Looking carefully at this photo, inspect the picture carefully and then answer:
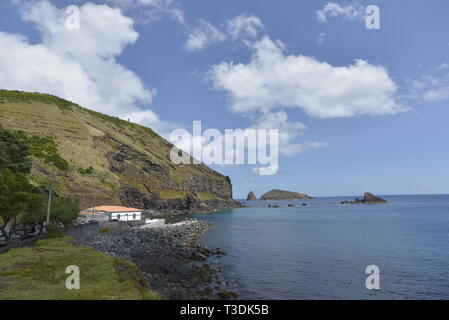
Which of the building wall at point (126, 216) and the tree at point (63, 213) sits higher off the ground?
the tree at point (63, 213)

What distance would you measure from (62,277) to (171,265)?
557 inches

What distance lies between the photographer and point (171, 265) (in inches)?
1209

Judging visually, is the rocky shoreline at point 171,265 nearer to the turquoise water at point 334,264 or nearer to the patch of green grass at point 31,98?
the turquoise water at point 334,264

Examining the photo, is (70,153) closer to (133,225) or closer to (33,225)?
(133,225)

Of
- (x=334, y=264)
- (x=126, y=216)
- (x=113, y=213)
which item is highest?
(x=113, y=213)

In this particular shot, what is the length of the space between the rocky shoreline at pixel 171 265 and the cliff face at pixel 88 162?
131 ft

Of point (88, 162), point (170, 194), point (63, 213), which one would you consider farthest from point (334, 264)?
point (170, 194)

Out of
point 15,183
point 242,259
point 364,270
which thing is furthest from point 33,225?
point 364,270

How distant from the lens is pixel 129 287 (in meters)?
16.4

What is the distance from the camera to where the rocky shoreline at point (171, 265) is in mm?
24484

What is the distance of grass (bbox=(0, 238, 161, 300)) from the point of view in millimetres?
14609

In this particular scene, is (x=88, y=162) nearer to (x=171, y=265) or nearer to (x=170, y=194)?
(x=170, y=194)

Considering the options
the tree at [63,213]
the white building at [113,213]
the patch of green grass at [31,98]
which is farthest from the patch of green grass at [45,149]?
the tree at [63,213]

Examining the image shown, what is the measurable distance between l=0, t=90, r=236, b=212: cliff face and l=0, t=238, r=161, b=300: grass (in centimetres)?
5359
